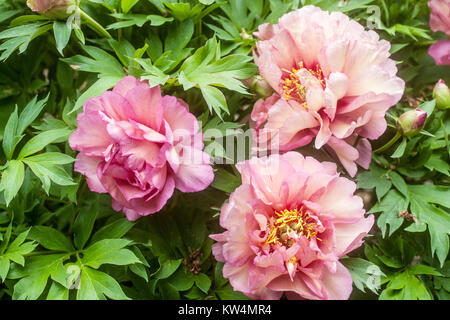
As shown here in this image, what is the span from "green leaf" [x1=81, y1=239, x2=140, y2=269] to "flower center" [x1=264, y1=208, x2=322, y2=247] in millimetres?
152

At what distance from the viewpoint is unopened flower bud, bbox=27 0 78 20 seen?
60 centimetres

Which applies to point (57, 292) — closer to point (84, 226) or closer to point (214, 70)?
point (84, 226)

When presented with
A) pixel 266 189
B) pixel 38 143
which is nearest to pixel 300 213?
pixel 266 189

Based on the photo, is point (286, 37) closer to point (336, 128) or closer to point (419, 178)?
point (336, 128)

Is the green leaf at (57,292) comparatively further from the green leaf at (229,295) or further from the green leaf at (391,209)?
the green leaf at (391,209)

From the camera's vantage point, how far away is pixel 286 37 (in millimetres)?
608

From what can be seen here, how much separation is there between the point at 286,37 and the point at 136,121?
0.20 metres

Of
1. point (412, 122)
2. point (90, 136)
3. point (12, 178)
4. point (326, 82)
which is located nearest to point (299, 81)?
point (326, 82)

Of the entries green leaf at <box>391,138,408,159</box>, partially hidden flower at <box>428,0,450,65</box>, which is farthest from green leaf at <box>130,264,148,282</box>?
partially hidden flower at <box>428,0,450,65</box>

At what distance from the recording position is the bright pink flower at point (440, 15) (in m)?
0.72

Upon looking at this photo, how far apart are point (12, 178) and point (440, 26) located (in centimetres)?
60

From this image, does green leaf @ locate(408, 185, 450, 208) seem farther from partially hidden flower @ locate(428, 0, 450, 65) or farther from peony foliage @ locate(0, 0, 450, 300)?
partially hidden flower @ locate(428, 0, 450, 65)

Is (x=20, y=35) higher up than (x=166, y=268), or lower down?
higher up

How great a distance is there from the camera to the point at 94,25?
637mm
